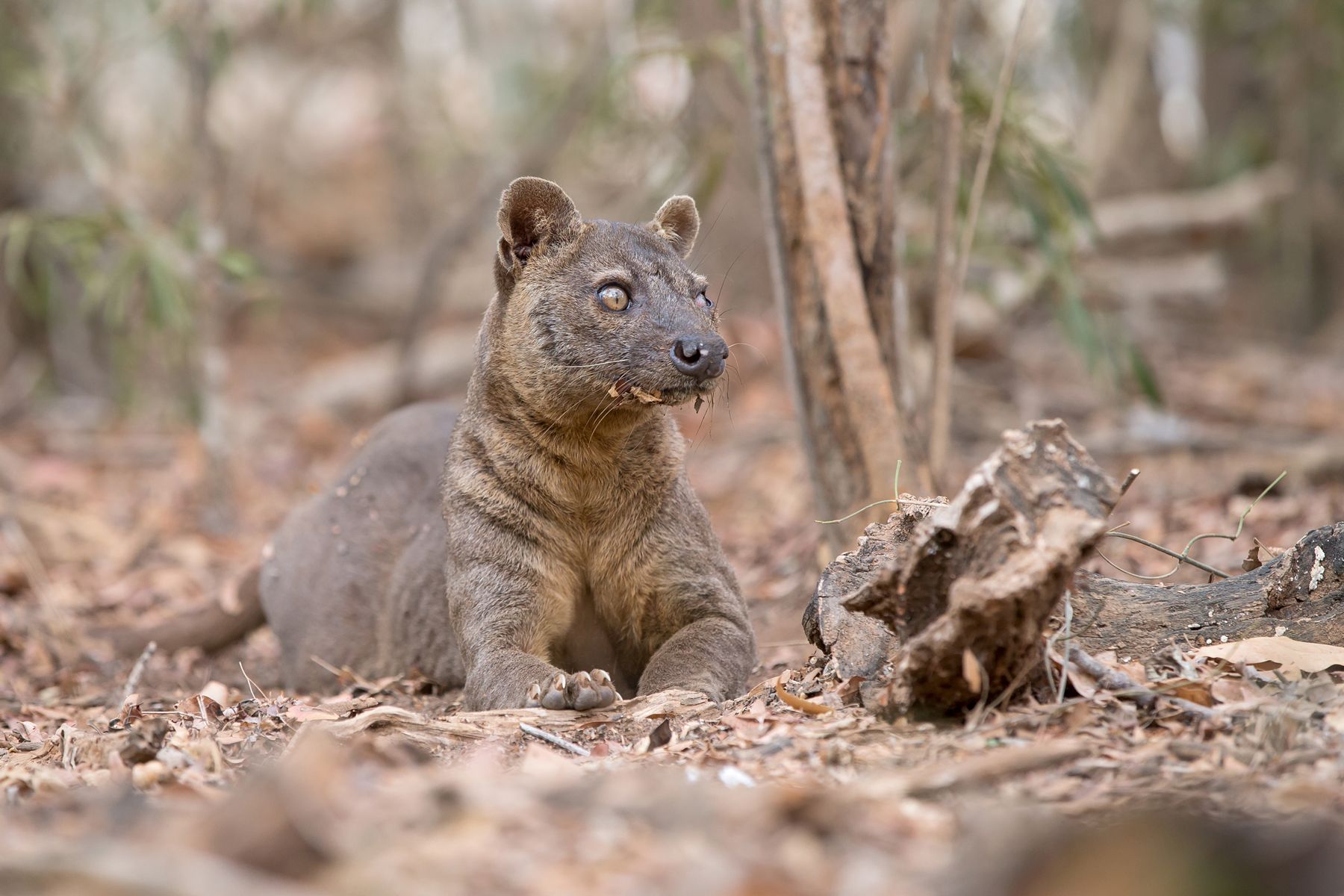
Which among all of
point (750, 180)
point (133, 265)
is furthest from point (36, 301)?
point (750, 180)

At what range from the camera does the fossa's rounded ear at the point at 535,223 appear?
4.94m

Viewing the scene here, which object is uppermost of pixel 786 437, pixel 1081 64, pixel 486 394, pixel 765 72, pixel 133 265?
pixel 1081 64

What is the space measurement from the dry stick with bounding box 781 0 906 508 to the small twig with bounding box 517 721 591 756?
227cm

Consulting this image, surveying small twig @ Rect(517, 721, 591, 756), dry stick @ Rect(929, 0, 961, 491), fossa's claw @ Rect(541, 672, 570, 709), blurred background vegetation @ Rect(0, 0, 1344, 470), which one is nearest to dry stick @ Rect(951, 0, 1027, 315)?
dry stick @ Rect(929, 0, 961, 491)

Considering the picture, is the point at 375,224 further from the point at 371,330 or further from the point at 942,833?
the point at 942,833

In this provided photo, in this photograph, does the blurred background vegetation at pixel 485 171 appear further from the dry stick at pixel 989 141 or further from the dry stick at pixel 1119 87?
the dry stick at pixel 989 141

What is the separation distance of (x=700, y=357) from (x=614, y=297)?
1.59ft

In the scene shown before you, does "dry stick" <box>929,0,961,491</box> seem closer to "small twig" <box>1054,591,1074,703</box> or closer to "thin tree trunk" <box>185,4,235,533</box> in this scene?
"small twig" <box>1054,591,1074,703</box>

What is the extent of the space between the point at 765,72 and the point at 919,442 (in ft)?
5.61

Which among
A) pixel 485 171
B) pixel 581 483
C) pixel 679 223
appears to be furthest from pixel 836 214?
pixel 485 171

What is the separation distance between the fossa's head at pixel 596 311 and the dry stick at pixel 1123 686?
1519 mm

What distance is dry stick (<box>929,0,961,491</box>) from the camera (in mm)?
6000

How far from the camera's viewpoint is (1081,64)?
1434 centimetres

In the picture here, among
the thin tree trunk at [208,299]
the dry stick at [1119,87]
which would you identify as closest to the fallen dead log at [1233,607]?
the thin tree trunk at [208,299]
